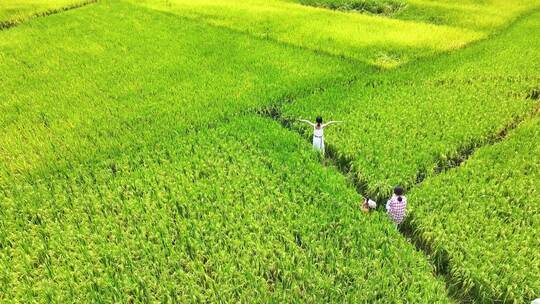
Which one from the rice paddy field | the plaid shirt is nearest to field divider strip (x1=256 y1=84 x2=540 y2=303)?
the rice paddy field

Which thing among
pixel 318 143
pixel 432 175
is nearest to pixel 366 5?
pixel 318 143

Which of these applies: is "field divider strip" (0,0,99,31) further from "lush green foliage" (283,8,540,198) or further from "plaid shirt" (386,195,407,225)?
"plaid shirt" (386,195,407,225)

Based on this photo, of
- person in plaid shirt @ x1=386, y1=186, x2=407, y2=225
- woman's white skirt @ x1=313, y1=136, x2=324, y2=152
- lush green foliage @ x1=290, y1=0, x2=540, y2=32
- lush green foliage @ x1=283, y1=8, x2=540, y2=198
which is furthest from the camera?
lush green foliage @ x1=290, y1=0, x2=540, y2=32

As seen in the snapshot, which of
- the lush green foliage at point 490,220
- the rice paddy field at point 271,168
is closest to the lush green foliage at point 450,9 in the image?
the rice paddy field at point 271,168

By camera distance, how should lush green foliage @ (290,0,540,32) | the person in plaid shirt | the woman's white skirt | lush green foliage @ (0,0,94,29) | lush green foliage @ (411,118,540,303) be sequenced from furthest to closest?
lush green foliage @ (0,0,94,29) < lush green foliage @ (290,0,540,32) < the woman's white skirt < the person in plaid shirt < lush green foliage @ (411,118,540,303)

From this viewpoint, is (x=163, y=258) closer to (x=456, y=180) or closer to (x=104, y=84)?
(x=456, y=180)

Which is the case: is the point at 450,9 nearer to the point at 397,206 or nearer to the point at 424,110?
the point at 424,110

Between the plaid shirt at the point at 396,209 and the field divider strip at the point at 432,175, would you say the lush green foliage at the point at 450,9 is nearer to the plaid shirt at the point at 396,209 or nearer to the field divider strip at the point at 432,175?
the field divider strip at the point at 432,175

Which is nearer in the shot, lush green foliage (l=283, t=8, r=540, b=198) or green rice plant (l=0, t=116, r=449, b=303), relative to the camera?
green rice plant (l=0, t=116, r=449, b=303)
